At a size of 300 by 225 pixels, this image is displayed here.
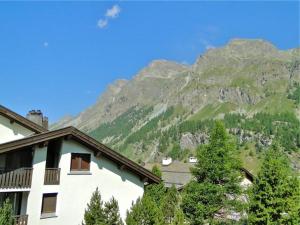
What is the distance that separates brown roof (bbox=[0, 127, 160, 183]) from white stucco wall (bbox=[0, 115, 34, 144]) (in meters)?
4.00

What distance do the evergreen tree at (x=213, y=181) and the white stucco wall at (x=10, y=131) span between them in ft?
47.4

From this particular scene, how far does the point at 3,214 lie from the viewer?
1616 centimetres

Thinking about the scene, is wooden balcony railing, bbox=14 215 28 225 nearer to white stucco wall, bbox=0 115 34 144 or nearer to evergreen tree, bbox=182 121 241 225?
white stucco wall, bbox=0 115 34 144

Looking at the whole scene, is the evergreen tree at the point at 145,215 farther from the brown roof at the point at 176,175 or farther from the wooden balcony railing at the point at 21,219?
the brown roof at the point at 176,175

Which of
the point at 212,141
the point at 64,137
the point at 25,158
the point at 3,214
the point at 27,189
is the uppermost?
the point at 212,141

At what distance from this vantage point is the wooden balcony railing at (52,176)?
72.0 feet

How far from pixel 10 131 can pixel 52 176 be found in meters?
4.79

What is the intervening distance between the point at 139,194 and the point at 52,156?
6.11m

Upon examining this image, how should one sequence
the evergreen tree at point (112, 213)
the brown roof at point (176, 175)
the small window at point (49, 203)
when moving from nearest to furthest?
the evergreen tree at point (112, 213) → the small window at point (49, 203) → the brown roof at point (176, 175)

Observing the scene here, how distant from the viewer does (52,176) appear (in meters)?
22.1

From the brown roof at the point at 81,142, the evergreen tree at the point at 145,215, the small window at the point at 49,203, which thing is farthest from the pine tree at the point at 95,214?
the brown roof at the point at 81,142

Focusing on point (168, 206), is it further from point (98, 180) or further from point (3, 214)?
point (3, 214)

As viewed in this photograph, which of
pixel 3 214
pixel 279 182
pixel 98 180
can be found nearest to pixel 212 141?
pixel 279 182

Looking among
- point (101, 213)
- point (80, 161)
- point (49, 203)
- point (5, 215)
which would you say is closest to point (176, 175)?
point (80, 161)
